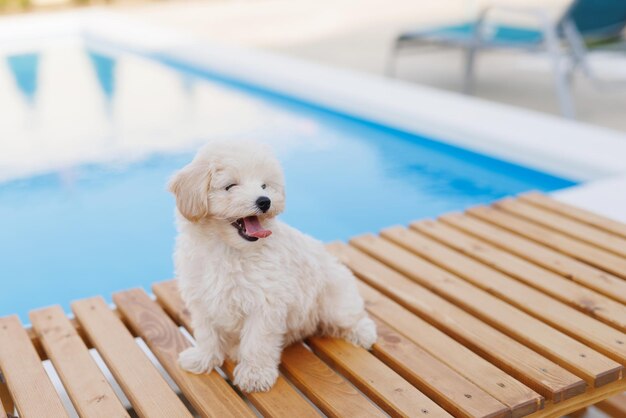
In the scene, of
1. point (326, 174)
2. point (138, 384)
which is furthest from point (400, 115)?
point (138, 384)

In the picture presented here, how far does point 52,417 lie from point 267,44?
27.3ft

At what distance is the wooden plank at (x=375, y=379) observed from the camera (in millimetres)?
1976

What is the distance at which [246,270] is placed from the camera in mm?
2008

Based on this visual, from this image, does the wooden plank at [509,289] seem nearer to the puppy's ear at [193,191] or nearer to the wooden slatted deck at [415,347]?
the wooden slatted deck at [415,347]

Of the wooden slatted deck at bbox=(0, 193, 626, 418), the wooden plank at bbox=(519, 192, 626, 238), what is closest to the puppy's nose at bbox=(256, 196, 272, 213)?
the wooden slatted deck at bbox=(0, 193, 626, 418)

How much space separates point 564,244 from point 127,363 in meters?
1.81

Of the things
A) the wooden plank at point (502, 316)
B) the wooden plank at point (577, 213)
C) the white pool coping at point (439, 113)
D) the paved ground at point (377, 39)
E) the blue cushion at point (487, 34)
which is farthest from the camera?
the paved ground at point (377, 39)

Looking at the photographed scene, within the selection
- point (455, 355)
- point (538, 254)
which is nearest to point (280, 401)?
point (455, 355)

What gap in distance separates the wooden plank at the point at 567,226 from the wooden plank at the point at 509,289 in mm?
379

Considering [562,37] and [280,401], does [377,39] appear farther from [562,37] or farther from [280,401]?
[280,401]

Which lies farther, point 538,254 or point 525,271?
point 538,254

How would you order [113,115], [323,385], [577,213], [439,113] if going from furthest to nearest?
[113,115] < [439,113] < [577,213] < [323,385]

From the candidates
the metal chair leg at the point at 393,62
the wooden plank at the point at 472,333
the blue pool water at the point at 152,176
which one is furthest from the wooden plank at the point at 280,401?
the metal chair leg at the point at 393,62

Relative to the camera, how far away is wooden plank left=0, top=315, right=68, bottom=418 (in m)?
2.06
